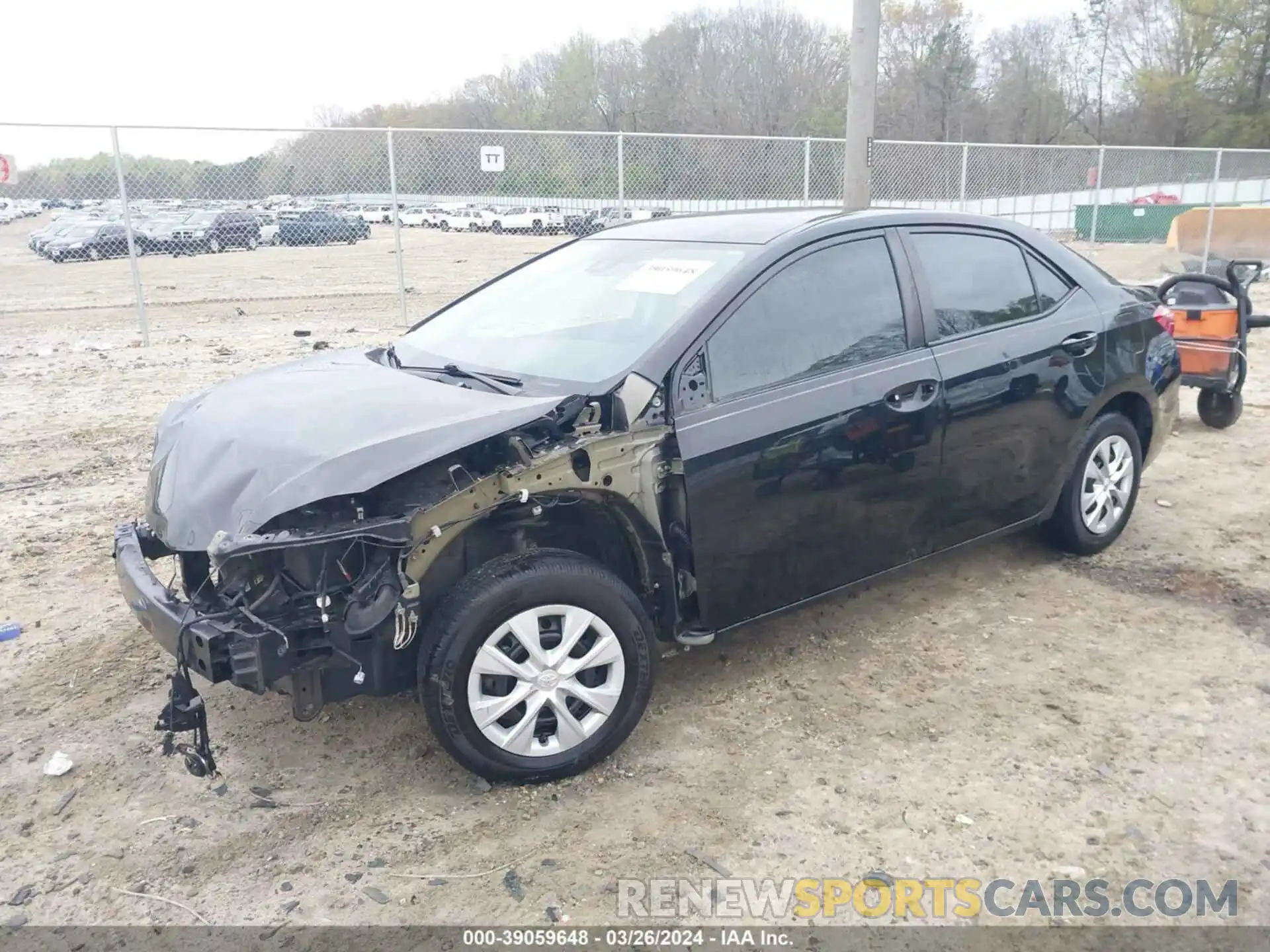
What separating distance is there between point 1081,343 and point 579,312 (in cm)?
234

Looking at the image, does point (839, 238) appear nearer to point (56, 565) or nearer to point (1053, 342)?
point (1053, 342)

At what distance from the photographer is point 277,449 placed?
2.98m

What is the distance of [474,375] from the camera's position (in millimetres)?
3607

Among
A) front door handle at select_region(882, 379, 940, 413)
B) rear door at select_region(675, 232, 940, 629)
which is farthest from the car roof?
front door handle at select_region(882, 379, 940, 413)

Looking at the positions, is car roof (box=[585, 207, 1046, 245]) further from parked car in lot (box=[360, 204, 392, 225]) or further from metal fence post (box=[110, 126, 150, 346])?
parked car in lot (box=[360, 204, 392, 225])

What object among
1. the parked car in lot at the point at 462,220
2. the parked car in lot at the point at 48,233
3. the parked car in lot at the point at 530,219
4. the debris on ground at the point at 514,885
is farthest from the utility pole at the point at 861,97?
the parked car in lot at the point at 48,233

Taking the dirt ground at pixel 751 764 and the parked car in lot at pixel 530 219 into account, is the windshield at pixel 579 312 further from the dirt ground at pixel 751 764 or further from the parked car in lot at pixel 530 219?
the parked car in lot at pixel 530 219

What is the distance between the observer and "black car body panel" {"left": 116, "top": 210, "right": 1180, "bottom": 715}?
2.85m

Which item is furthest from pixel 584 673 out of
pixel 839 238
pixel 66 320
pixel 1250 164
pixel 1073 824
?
pixel 1250 164

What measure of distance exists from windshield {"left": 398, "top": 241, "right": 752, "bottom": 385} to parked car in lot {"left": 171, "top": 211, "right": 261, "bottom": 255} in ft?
39.8

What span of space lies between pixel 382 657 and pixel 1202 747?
2711mm

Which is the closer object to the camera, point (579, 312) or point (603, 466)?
point (603, 466)

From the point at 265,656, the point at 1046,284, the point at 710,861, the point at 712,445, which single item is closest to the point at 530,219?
the point at 1046,284

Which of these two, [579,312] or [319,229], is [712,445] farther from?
[319,229]
